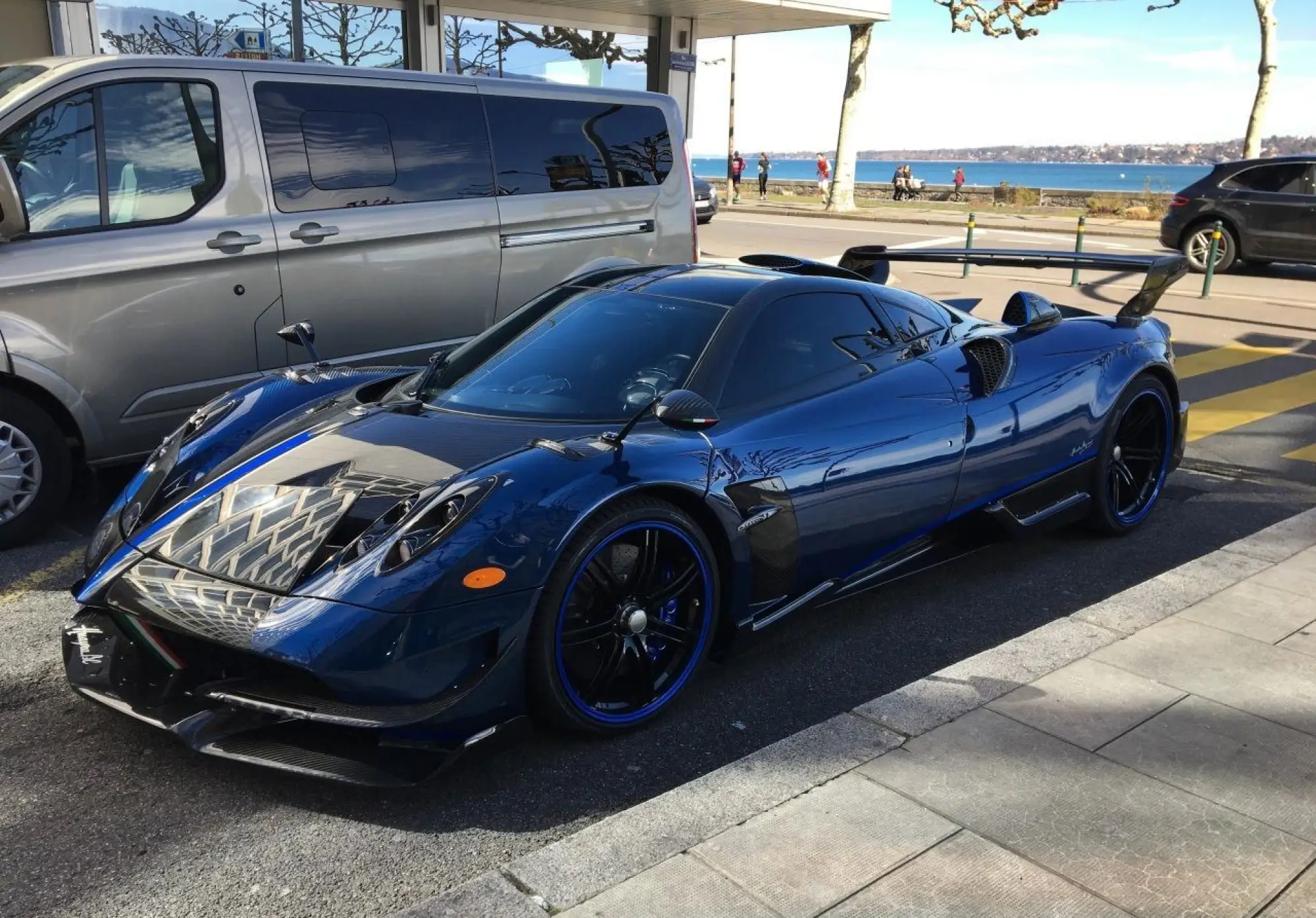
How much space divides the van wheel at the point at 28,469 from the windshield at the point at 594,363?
6.78 feet

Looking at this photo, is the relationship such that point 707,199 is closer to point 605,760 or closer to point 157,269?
point 157,269

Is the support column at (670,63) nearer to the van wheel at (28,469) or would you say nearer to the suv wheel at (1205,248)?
the suv wheel at (1205,248)

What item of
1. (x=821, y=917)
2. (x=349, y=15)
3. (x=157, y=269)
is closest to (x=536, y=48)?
(x=349, y=15)

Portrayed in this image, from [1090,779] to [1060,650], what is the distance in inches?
34.7

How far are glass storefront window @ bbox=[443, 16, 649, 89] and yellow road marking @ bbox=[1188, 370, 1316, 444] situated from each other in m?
11.0

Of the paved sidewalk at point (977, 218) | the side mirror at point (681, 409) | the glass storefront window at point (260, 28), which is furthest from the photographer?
the paved sidewalk at point (977, 218)

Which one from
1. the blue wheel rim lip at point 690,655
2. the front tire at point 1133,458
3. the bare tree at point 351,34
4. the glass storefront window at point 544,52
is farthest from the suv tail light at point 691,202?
the glass storefront window at point 544,52

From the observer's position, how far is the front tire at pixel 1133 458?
5008 mm

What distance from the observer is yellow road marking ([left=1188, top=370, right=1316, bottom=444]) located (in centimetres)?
760

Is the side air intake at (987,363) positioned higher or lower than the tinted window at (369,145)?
lower

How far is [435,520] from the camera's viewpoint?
9.95 ft

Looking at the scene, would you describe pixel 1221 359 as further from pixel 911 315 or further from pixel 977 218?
pixel 977 218

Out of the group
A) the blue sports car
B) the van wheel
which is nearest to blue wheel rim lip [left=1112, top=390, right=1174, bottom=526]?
the blue sports car

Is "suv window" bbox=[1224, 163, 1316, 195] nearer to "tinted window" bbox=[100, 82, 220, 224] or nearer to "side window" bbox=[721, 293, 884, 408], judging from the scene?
"side window" bbox=[721, 293, 884, 408]
